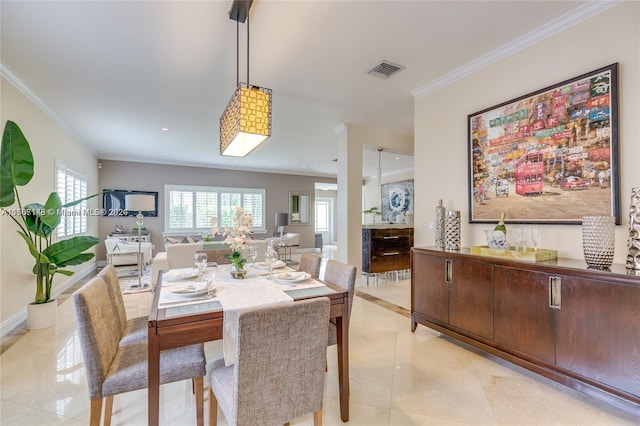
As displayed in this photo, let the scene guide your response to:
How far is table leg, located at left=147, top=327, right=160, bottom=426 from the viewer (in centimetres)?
133

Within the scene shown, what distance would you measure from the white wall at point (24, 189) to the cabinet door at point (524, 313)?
473 cm

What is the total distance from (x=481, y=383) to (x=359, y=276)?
2.95m

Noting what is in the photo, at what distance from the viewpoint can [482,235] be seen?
2.95 metres

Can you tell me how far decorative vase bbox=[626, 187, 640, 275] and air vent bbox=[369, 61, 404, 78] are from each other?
2.18 m

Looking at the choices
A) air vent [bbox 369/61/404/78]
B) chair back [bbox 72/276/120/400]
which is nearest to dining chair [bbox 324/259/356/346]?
chair back [bbox 72/276/120/400]

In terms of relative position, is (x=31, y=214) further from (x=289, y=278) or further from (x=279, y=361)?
(x=279, y=361)

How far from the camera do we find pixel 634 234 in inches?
69.8

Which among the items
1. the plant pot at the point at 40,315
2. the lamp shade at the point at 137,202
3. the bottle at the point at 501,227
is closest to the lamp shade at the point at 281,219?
the lamp shade at the point at 137,202

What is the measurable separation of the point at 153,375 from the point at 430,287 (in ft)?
7.99

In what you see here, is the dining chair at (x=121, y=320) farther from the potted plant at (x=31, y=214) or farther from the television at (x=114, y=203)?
the television at (x=114, y=203)

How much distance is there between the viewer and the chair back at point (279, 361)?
1151 mm

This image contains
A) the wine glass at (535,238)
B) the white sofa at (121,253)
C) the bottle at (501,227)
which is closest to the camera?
the wine glass at (535,238)

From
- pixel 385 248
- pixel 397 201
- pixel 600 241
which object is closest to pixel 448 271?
pixel 600 241

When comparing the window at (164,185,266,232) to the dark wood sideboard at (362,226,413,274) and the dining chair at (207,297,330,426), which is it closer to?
the dark wood sideboard at (362,226,413,274)
